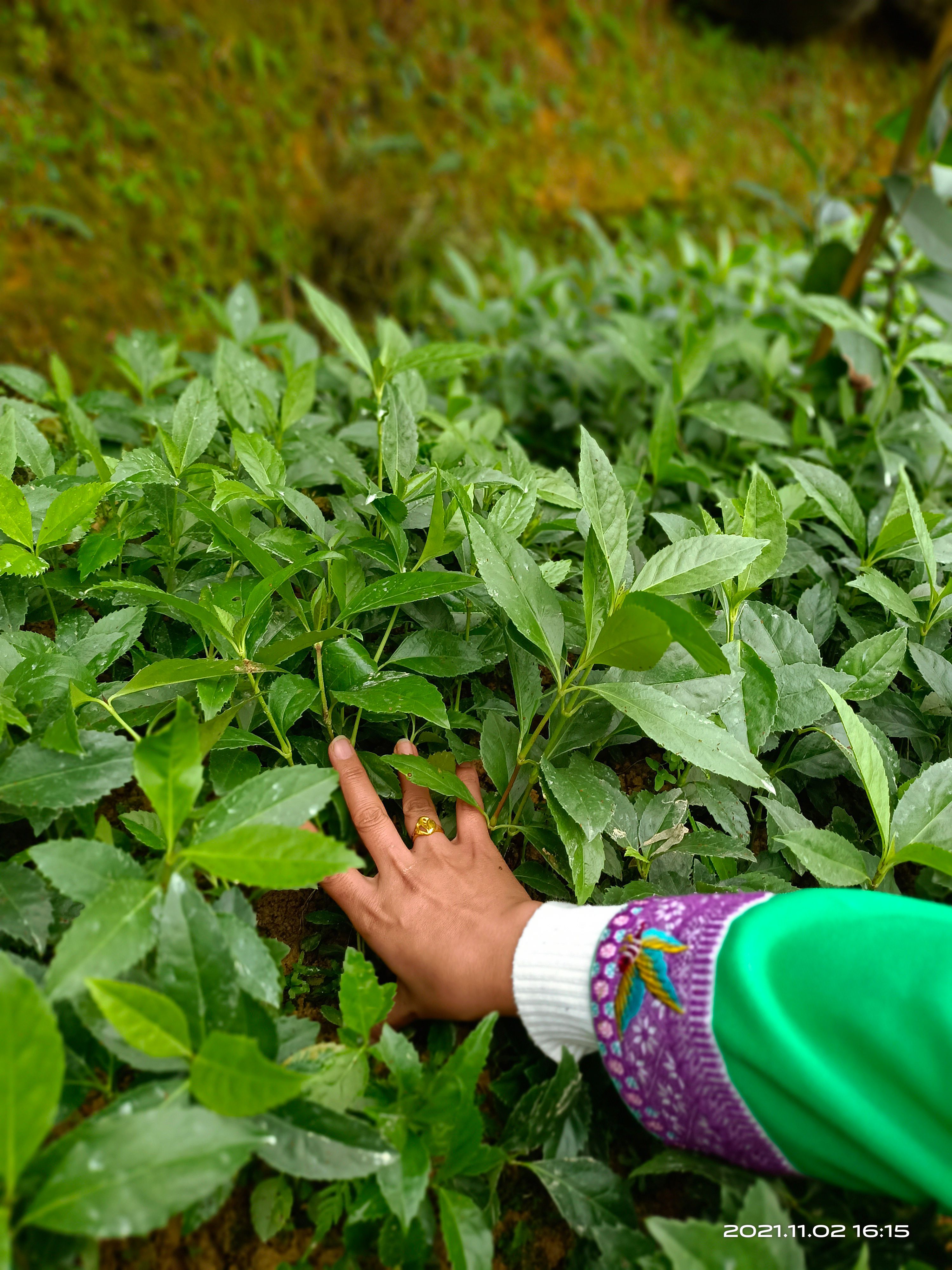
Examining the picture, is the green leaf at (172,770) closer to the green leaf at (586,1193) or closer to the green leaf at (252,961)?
the green leaf at (252,961)

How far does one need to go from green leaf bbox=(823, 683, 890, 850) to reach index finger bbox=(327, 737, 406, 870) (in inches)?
21.9

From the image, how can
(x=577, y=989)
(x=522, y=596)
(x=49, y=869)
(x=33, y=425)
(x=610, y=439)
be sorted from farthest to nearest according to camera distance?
(x=610, y=439) → (x=33, y=425) → (x=522, y=596) → (x=577, y=989) → (x=49, y=869)

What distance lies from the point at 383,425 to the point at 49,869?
0.76m

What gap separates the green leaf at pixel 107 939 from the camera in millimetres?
681

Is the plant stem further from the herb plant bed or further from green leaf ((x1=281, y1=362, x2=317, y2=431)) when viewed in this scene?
green leaf ((x1=281, y1=362, x2=317, y2=431))

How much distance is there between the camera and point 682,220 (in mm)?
5148

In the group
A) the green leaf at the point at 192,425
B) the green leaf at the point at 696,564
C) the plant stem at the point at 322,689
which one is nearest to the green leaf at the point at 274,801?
the plant stem at the point at 322,689

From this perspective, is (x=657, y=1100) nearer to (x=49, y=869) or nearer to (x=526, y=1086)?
(x=526, y=1086)

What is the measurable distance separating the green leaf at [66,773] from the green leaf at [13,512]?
306 mm

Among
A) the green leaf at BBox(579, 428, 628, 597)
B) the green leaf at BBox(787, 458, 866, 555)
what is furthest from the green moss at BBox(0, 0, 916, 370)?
the green leaf at BBox(579, 428, 628, 597)

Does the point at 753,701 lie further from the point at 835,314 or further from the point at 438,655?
the point at 835,314

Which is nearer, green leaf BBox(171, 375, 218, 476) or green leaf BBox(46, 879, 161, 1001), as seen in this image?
green leaf BBox(46, 879, 161, 1001)

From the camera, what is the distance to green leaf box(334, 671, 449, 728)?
97 cm

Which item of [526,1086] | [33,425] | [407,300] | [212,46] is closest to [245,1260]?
[526,1086]
